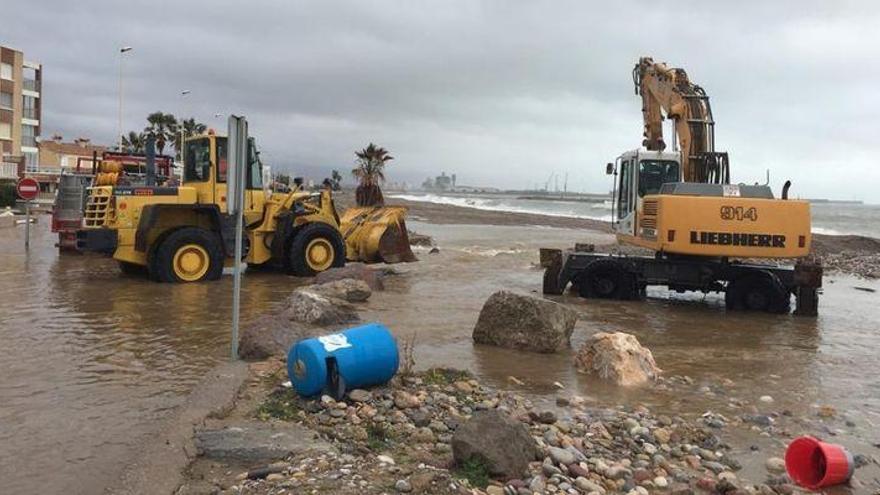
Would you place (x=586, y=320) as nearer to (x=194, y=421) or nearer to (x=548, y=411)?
(x=548, y=411)

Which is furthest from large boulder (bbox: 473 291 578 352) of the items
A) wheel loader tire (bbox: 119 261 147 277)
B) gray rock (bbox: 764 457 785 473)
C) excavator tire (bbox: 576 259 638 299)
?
wheel loader tire (bbox: 119 261 147 277)

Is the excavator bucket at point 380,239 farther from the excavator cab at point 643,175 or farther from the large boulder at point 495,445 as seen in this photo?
the large boulder at point 495,445

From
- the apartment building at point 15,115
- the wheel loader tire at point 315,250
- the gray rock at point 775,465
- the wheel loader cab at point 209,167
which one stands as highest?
the apartment building at point 15,115

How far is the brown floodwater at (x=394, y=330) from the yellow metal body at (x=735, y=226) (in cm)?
122

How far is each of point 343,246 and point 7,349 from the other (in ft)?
28.2

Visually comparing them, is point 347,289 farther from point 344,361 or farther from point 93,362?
point 344,361

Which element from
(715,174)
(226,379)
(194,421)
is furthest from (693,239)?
(194,421)

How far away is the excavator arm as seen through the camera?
1447 centimetres

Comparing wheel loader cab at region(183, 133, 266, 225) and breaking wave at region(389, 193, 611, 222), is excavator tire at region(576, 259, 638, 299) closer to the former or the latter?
wheel loader cab at region(183, 133, 266, 225)

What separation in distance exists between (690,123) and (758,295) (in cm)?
362

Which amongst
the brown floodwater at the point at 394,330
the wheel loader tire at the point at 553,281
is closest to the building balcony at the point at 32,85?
the brown floodwater at the point at 394,330

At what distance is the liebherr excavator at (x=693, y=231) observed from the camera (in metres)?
12.8

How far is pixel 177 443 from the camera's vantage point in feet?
16.6

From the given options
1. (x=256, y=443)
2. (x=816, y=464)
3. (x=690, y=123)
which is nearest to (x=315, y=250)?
(x=690, y=123)
